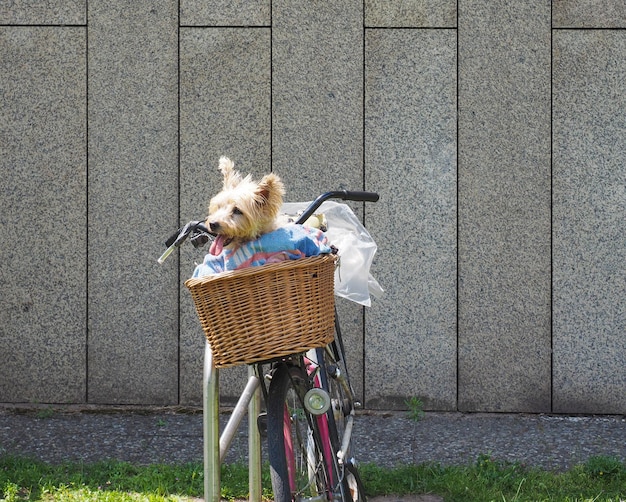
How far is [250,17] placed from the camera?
6.00m

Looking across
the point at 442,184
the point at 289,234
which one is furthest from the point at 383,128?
the point at 289,234

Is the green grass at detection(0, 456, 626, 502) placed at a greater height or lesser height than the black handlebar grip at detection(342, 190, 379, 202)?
lesser

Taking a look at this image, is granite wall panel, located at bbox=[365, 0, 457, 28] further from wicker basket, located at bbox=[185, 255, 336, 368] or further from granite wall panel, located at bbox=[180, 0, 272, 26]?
wicker basket, located at bbox=[185, 255, 336, 368]

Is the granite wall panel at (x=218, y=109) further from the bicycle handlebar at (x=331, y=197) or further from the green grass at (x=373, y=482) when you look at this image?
the bicycle handlebar at (x=331, y=197)

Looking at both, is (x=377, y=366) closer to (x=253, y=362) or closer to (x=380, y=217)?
(x=380, y=217)

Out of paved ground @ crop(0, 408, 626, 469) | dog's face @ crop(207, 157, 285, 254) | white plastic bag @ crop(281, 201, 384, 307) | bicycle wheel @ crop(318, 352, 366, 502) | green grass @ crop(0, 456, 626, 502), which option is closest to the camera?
dog's face @ crop(207, 157, 285, 254)

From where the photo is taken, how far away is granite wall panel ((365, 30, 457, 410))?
19.7 feet

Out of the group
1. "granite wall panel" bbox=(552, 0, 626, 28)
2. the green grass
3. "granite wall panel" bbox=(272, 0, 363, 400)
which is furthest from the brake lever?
"granite wall panel" bbox=(552, 0, 626, 28)

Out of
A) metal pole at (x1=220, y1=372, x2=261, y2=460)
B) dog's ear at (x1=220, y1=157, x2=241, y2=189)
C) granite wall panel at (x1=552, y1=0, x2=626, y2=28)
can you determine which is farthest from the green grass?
granite wall panel at (x1=552, y1=0, x2=626, y2=28)

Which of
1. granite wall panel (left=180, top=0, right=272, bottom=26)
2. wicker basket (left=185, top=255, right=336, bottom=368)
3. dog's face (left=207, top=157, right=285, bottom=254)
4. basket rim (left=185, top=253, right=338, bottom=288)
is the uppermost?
granite wall panel (left=180, top=0, right=272, bottom=26)

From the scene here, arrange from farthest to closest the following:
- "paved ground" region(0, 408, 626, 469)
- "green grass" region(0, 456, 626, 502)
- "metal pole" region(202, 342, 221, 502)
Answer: "paved ground" region(0, 408, 626, 469), "green grass" region(0, 456, 626, 502), "metal pole" region(202, 342, 221, 502)

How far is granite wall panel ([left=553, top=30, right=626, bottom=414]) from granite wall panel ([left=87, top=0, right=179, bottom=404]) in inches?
99.5

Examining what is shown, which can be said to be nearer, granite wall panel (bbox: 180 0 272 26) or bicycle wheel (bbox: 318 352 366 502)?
bicycle wheel (bbox: 318 352 366 502)

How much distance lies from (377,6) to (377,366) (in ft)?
7.71
